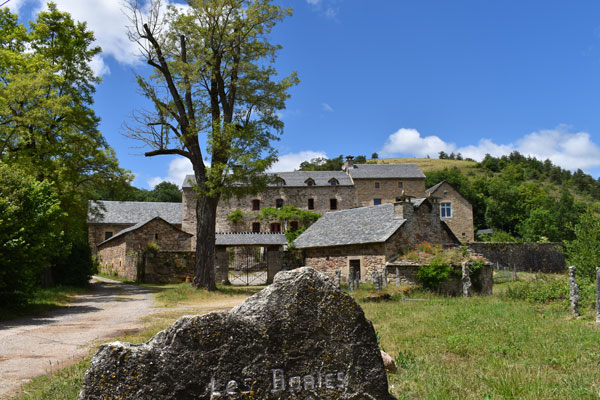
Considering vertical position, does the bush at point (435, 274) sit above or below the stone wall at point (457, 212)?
below

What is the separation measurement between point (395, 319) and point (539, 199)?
6175cm

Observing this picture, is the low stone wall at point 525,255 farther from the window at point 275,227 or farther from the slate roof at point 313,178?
the window at point 275,227

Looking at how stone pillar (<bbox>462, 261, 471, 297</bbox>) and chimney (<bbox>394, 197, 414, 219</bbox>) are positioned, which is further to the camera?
chimney (<bbox>394, 197, 414, 219</bbox>)

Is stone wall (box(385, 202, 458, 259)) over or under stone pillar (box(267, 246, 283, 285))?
over

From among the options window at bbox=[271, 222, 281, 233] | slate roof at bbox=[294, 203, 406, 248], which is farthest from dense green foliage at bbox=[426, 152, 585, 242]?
slate roof at bbox=[294, 203, 406, 248]

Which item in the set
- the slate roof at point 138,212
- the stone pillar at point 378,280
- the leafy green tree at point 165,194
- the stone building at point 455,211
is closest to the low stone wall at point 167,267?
the stone pillar at point 378,280

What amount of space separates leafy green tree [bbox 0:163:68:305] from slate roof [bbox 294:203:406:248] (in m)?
14.5

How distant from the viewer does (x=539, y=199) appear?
62.1 m

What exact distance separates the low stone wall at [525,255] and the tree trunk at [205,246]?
72.4ft

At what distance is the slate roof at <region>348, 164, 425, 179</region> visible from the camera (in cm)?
4769

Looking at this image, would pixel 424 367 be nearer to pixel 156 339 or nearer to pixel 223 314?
pixel 223 314

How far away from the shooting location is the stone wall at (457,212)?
47.7 metres

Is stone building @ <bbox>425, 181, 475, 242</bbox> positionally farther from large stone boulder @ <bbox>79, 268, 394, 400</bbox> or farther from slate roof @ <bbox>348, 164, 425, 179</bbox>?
large stone boulder @ <bbox>79, 268, 394, 400</bbox>

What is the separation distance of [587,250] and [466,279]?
4.25 metres
